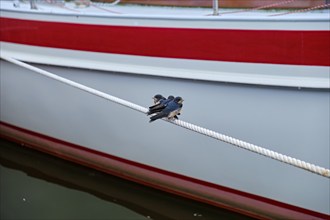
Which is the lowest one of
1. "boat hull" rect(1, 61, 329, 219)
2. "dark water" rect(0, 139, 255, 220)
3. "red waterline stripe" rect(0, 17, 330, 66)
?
"dark water" rect(0, 139, 255, 220)

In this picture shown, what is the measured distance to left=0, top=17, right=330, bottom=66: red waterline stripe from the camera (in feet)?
9.16

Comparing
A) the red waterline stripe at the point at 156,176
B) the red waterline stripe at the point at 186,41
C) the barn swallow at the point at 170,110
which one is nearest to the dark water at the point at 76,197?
the red waterline stripe at the point at 156,176

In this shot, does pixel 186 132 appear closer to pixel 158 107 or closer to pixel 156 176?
pixel 156 176

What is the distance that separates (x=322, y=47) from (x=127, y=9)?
65.7 inches

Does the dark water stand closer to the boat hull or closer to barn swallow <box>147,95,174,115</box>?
the boat hull

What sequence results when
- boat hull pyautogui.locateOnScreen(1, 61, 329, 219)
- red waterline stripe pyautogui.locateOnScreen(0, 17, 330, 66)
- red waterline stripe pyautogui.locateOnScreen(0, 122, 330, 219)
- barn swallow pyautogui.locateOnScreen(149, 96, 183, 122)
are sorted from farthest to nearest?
red waterline stripe pyautogui.locateOnScreen(0, 122, 330, 219) → boat hull pyautogui.locateOnScreen(1, 61, 329, 219) → red waterline stripe pyautogui.locateOnScreen(0, 17, 330, 66) → barn swallow pyautogui.locateOnScreen(149, 96, 183, 122)

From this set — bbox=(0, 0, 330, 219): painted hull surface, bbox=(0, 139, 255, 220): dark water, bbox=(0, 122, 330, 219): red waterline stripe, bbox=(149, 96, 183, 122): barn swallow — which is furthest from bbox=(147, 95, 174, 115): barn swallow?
bbox=(0, 139, 255, 220): dark water

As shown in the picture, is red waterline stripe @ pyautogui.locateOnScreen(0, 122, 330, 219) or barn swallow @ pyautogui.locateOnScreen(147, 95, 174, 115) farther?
red waterline stripe @ pyautogui.locateOnScreen(0, 122, 330, 219)

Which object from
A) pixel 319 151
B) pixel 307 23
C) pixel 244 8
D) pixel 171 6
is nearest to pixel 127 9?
pixel 171 6

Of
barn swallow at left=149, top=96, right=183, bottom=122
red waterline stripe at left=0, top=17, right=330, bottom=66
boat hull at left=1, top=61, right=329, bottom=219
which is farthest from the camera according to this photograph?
boat hull at left=1, top=61, right=329, bottom=219

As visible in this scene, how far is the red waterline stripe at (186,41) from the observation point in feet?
9.16

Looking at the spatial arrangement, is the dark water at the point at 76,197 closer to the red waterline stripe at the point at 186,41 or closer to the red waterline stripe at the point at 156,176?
the red waterline stripe at the point at 156,176

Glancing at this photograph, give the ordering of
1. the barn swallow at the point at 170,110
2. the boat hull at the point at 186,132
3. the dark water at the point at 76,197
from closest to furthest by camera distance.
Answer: the barn swallow at the point at 170,110 < the boat hull at the point at 186,132 < the dark water at the point at 76,197

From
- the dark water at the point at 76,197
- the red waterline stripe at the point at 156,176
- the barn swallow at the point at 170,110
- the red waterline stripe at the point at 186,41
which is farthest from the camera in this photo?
the dark water at the point at 76,197
